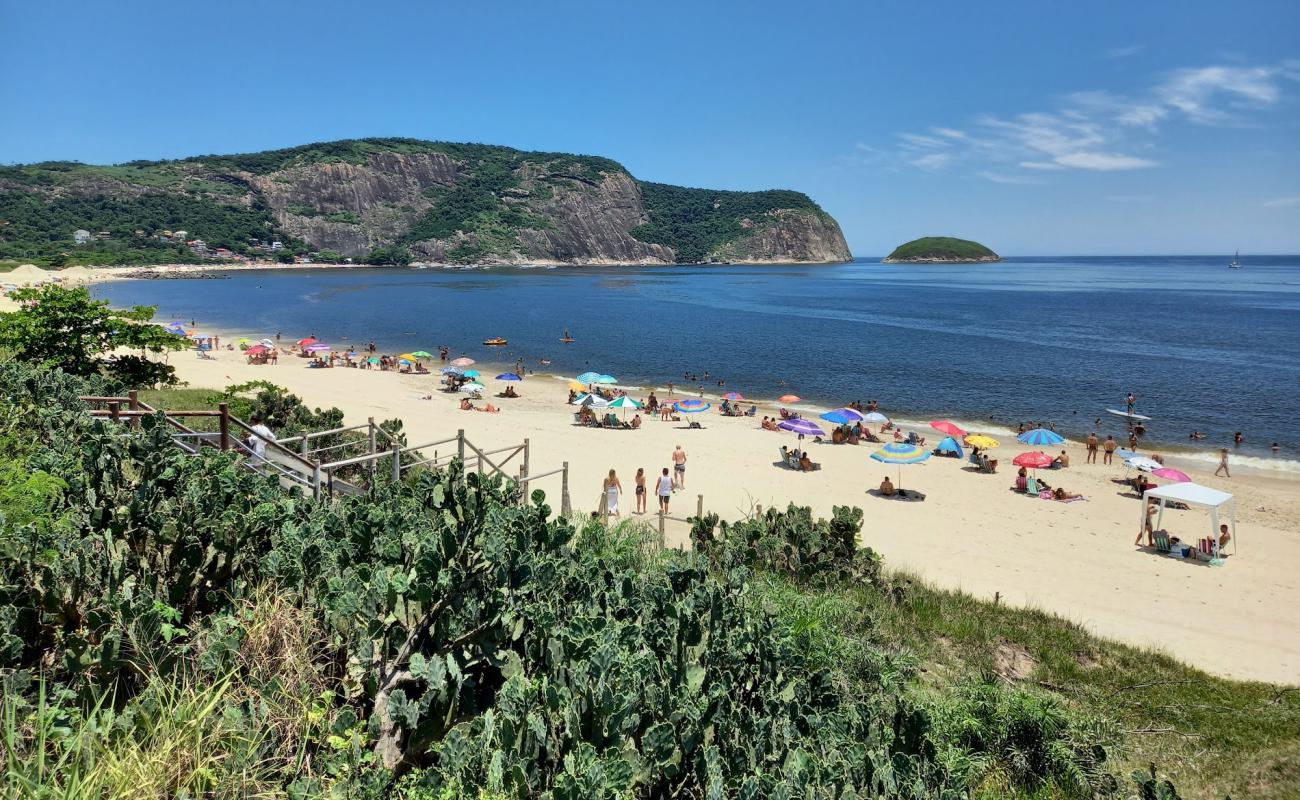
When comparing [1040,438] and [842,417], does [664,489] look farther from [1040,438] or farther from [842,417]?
[1040,438]

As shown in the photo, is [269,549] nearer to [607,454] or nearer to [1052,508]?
[607,454]

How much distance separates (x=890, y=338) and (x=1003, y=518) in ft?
146

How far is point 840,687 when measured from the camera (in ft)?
18.0

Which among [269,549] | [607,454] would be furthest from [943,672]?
[607,454]

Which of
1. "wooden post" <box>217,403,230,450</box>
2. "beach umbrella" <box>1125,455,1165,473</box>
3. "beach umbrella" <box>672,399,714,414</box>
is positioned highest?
"wooden post" <box>217,403,230,450</box>

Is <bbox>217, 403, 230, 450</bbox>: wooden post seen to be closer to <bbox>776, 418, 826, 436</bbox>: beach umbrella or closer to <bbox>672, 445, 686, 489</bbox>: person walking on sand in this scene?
<bbox>672, 445, 686, 489</bbox>: person walking on sand

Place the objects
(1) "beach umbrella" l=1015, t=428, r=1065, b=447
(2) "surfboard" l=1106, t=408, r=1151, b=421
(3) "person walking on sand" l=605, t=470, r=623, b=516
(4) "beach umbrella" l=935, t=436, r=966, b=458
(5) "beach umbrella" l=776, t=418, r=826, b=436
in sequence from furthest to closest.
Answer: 1. (2) "surfboard" l=1106, t=408, r=1151, b=421
2. (4) "beach umbrella" l=935, t=436, r=966, b=458
3. (1) "beach umbrella" l=1015, t=428, r=1065, b=447
4. (5) "beach umbrella" l=776, t=418, r=826, b=436
5. (3) "person walking on sand" l=605, t=470, r=623, b=516

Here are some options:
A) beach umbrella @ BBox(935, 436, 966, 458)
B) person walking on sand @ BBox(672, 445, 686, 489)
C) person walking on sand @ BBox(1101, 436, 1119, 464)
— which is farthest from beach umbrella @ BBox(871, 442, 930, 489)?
person walking on sand @ BBox(1101, 436, 1119, 464)

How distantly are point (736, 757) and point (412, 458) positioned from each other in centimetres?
1082

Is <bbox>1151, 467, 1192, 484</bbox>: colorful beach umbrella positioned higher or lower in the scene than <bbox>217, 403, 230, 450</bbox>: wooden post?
lower

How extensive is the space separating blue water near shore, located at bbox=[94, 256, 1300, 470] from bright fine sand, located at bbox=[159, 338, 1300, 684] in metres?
9.86

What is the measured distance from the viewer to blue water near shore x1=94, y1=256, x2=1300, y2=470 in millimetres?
37094

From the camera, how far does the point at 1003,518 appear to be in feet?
63.2

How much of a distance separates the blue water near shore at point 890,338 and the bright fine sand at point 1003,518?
32.3 ft
